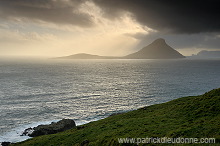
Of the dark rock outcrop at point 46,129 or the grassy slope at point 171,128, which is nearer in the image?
the grassy slope at point 171,128

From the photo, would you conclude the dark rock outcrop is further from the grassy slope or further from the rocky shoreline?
the grassy slope

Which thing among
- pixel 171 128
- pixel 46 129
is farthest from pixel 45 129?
pixel 171 128

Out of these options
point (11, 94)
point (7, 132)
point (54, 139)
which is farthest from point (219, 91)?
point (11, 94)

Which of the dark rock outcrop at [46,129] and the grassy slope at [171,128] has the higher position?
the grassy slope at [171,128]

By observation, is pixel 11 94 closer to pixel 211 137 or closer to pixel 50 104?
pixel 50 104

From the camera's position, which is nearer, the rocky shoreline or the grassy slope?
the grassy slope

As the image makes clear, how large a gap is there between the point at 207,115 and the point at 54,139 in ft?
113

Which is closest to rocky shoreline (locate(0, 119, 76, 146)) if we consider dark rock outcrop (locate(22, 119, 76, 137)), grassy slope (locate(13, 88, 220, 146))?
dark rock outcrop (locate(22, 119, 76, 137))

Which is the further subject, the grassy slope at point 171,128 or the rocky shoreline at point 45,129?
the rocky shoreline at point 45,129

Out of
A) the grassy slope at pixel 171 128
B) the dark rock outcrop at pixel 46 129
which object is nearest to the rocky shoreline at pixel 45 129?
the dark rock outcrop at pixel 46 129

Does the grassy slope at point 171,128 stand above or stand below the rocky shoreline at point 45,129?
above

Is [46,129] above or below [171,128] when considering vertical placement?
below

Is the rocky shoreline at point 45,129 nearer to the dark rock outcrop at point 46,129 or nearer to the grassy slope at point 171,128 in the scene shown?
the dark rock outcrop at point 46,129

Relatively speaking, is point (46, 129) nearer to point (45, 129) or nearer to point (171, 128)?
point (45, 129)
